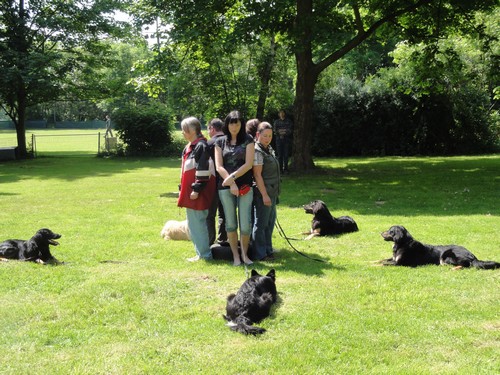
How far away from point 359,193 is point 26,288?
9.49 metres

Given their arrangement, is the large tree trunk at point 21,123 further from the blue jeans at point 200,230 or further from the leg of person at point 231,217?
the leg of person at point 231,217

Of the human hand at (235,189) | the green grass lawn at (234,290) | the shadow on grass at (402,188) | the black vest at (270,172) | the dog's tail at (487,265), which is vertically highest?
the black vest at (270,172)

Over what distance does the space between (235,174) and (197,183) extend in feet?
1.92

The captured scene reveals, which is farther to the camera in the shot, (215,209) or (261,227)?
(215,209)

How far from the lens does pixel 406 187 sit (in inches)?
571

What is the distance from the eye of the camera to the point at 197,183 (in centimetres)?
693

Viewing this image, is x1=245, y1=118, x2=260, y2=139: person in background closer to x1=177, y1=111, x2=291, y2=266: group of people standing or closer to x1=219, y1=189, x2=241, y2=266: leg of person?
x1=177, y1=111, x2=291, y2=266: group of people standing

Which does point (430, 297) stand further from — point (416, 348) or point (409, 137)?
point (409, 137)

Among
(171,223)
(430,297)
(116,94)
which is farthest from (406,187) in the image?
(116,94)

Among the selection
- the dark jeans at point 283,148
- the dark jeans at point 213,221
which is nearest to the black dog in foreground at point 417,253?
the dark jeans at point 213,221

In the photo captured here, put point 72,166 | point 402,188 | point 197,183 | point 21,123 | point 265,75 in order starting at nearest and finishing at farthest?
point 197,183, point 402,188, point 72,166, point 265,75, point 21,123

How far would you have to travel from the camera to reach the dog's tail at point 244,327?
4.68 meters

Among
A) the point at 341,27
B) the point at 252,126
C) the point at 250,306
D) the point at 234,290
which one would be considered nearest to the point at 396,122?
the point at 341,27

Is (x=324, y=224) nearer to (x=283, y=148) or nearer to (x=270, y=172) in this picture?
(x=270, y=172)
